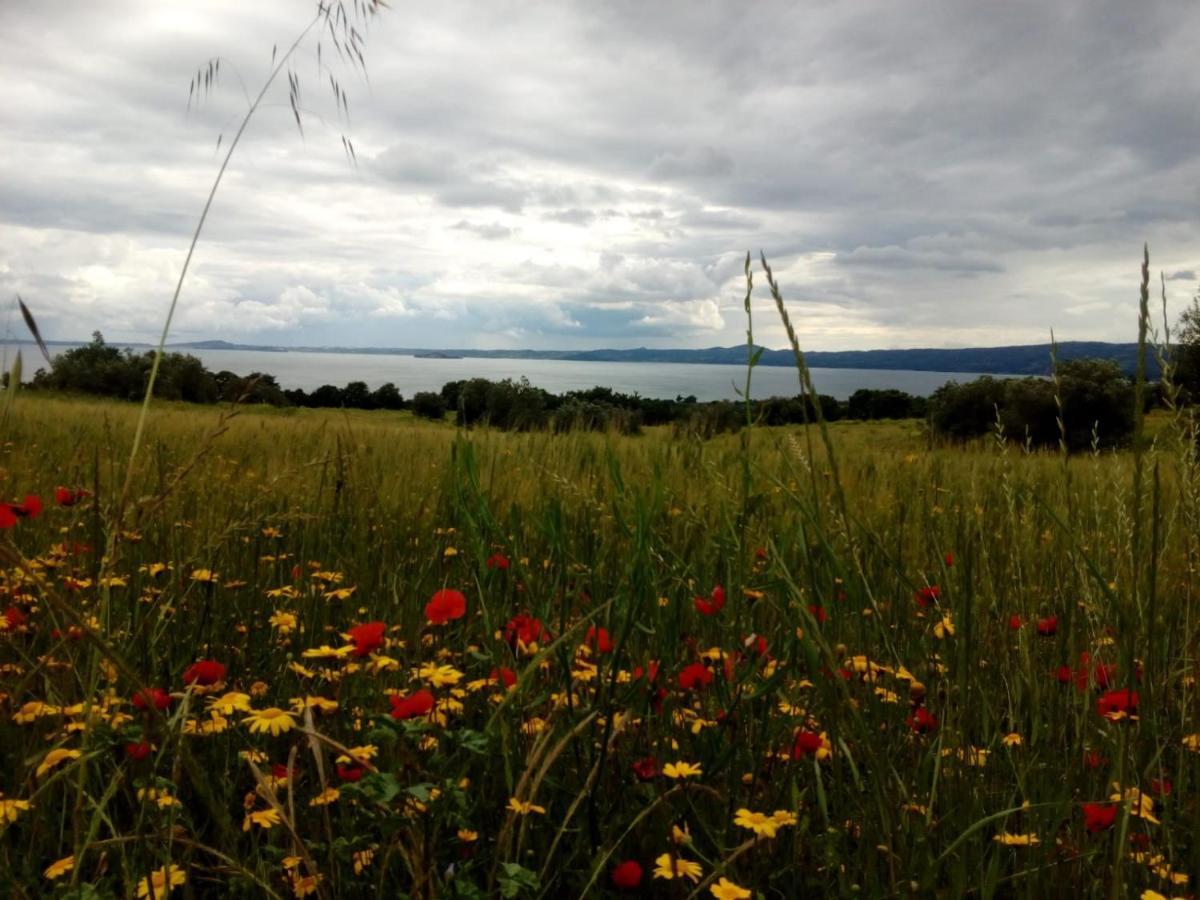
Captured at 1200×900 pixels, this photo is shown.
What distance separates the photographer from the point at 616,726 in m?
1.06

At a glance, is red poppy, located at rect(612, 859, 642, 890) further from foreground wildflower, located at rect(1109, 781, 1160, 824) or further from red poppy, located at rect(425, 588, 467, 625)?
foreground wildflower, located at rect(1109, 781, 1160, 824)

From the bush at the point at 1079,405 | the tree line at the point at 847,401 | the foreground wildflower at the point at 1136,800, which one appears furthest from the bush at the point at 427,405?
the foreground wildflower at the point at 1136,800

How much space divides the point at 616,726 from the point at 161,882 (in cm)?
65

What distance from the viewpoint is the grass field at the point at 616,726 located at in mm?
1021

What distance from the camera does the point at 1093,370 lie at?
18125mm

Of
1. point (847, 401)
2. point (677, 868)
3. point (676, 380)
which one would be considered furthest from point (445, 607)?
point (676, 380)

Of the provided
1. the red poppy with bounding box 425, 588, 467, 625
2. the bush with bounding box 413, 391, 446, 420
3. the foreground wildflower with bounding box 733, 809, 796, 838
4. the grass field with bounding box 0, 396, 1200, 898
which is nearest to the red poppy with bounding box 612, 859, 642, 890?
the grass field with bounding box 0, 396, 1200, 898

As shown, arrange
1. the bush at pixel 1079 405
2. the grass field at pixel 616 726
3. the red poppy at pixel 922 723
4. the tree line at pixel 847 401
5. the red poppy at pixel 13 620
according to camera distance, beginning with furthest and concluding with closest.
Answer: the bush at pixel 1079 405 < the tree line at pixel 847 401 < the red poppy at pixel 13 620 < the red poppy at pixel 922 723 < the grass field at pixel 616 726

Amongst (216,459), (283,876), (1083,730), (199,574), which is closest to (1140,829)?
(1083,730)

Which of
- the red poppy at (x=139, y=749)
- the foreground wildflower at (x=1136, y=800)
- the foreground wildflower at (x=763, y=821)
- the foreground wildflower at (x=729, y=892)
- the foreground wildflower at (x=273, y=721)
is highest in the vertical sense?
the foreground wildflower at (x=273, y=721)

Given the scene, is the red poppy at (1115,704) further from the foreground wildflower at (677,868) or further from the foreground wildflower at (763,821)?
the foreground wildflower at (677,868)

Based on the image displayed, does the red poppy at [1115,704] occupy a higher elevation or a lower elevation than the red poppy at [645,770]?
higher

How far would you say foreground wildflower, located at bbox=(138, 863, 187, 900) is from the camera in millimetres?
908

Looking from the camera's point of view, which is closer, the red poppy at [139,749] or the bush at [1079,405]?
the red poppy at [139,749]
